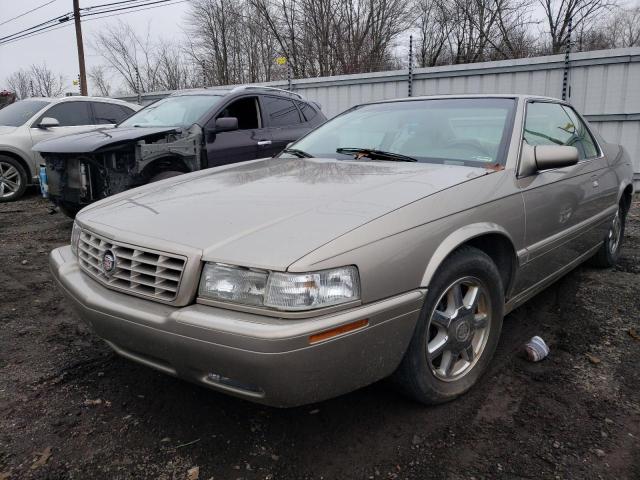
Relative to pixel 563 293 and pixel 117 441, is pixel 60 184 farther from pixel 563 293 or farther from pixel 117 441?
pixel 563 293

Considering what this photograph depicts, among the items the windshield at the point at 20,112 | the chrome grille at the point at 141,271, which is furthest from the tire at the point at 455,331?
the windshield at the point at 20,112

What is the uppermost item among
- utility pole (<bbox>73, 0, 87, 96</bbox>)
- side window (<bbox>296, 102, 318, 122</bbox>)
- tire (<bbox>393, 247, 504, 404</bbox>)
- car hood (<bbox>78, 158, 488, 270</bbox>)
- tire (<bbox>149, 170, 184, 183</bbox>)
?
utility pole (<bbox>73, 0, 87, 96</bbox>)

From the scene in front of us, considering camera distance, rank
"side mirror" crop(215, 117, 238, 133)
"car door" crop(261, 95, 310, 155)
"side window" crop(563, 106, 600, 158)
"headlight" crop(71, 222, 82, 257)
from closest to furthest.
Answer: "headlight" crop(71, 222, 82, 257), "side window" crop(563, 106, 600, 158), "side mirror" crop(215, 117, 238, 133), "car door" crop(261, 95, 310, 155)

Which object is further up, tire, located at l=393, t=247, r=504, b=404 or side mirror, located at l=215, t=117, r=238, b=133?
side mirror, located at l=215, t=117, r=238, b=133

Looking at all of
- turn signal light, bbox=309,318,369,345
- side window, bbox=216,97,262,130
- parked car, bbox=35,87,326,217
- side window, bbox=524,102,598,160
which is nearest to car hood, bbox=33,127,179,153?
parked car, bbox=35,87,326,217

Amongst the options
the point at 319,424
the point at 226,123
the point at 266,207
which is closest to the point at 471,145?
the point at 266,207

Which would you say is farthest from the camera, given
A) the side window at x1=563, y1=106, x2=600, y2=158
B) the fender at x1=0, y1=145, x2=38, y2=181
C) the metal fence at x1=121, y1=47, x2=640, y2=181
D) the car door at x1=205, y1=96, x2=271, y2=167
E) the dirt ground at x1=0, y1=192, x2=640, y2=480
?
the metal fence at x1=121, y1=47, x2=640, y2=181

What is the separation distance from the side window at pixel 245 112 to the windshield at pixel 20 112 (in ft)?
13.5

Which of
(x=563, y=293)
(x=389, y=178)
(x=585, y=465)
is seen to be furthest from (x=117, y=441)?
(x=563, y=293)

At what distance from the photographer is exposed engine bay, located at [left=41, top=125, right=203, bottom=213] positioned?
16.9 ft

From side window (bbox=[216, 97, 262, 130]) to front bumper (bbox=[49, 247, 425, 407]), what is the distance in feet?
14.4

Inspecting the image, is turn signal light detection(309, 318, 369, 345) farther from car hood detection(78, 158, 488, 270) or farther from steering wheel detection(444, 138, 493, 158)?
steering wheel detection(444, 138, 493, 158)

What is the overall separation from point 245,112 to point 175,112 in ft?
2.78

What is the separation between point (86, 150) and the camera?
500 cm
